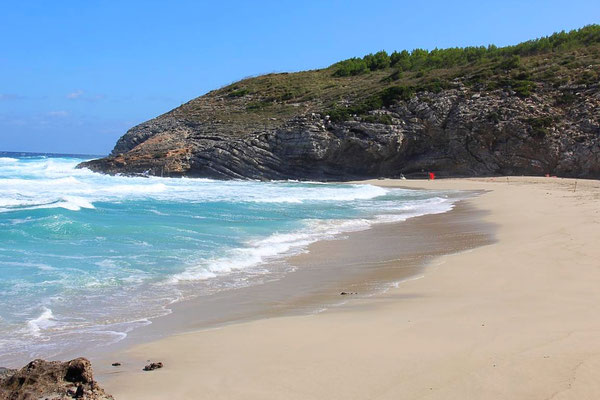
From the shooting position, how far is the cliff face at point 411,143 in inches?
1284

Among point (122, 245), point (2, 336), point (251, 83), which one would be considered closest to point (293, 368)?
point (2, 336)

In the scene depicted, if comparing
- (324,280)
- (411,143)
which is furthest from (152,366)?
(411,143)

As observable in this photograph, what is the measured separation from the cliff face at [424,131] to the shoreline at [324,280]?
2075 centimetres

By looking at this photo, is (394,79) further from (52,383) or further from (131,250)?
(52,383)

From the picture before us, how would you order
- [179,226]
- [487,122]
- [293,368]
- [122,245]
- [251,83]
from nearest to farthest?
[293,368] → [122,245] → [179,226] → [487,122] → [251,83]

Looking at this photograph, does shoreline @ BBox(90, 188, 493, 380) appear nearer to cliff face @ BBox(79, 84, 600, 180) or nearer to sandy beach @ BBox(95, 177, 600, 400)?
sandy beach @ BBox(95, 177, 600, 400)

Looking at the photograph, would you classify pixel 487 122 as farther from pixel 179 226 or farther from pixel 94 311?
pixel 94 311

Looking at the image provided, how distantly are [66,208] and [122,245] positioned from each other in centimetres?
638

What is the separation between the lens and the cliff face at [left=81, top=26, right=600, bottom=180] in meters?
32.7

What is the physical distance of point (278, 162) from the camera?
36156 mm

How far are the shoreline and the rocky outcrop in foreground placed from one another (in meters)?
0.38

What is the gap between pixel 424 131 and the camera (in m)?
35.7

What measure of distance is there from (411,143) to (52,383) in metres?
33.6

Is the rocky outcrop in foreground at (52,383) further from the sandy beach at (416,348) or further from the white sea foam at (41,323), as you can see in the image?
the white sea foam at (41,323)
